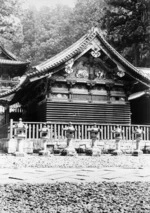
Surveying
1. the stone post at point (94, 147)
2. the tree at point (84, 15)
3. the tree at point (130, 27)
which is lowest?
the stone post at point (94, 147)

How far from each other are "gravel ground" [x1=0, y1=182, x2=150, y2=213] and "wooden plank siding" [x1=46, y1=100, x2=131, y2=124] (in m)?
14.3

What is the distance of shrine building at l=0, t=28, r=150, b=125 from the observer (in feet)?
65.3

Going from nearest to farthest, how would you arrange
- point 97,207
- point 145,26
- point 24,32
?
point 97,207, point 145,26, point 24,32

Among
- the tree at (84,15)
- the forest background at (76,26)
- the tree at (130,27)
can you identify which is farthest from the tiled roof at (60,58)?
the tree at (84,15)

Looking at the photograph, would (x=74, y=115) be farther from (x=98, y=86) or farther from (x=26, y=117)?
(x=26, y=117)

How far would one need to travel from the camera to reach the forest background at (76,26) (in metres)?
38.8

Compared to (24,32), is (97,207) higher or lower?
lower

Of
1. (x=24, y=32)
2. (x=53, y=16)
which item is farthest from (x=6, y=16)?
(x=24, y=32)

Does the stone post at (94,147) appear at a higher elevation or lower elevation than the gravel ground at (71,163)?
higher

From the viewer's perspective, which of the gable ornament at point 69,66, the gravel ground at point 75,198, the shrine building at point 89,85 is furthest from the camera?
the shrine building at point 89,85

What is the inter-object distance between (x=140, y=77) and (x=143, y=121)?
421cm

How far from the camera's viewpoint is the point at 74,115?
807 inches

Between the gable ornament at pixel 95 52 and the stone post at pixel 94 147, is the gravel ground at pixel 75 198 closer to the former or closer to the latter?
the stone post at pixel 94 147

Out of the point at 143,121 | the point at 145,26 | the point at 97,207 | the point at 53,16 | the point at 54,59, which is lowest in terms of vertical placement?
the point at 97,207
